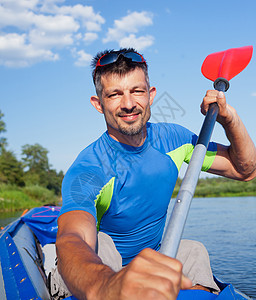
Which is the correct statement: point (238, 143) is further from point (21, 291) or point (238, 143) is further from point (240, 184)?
point (240, 184)

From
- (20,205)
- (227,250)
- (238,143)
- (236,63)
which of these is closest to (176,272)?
(238,143)

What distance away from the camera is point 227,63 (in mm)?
2422

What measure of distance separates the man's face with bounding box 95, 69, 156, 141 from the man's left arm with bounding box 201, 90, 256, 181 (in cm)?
37

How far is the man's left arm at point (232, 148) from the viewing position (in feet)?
6.48

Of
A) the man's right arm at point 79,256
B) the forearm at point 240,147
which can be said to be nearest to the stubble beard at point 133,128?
the forearm at point 240,147

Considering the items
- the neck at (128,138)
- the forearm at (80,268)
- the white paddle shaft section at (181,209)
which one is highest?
the neck at (128,138)

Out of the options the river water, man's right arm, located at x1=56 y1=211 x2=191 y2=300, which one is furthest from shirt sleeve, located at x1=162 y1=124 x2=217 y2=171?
the river water

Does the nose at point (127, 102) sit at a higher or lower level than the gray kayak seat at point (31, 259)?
higher

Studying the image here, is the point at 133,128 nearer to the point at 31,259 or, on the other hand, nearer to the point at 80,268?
the point at 80,268

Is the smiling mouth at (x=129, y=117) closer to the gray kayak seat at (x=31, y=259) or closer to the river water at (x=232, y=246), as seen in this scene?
the gray kayak seat at (x=31, y=259)

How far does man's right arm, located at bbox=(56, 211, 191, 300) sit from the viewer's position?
84cm

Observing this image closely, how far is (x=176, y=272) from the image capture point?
33.7 inches

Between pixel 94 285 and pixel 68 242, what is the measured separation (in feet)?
1.10

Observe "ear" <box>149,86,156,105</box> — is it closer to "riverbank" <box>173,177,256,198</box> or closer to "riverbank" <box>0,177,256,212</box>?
"riverbank" <box>0,177,256,212</box>
